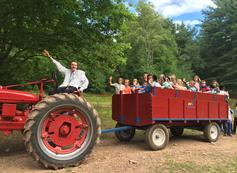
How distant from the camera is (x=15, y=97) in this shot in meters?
7.65

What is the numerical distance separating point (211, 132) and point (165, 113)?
2.31 meters

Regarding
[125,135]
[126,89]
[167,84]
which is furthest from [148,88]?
[125,135]

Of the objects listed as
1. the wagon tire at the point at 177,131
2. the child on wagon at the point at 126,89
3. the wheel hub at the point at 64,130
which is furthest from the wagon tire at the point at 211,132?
the wheel hub at the point at 64,130

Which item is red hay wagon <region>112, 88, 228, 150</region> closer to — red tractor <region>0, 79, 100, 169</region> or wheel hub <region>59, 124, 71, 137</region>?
red tractor <region>0, 79, 100, 169</region>

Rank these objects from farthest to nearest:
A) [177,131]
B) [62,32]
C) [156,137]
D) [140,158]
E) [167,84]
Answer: [62,32]
[177,131]
[167,84]
[156,137]
[140,158]

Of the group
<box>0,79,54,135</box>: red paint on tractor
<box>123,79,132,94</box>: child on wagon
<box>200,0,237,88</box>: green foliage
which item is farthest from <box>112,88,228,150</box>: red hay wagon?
<box>200,0,237,88</box>: green foliage

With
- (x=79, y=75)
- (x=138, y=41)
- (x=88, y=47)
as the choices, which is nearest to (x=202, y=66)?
(x=138, y=41)

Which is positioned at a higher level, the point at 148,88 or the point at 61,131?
the point at 148,88

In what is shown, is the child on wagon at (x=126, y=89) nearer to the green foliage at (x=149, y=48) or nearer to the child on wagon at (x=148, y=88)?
the child on wagon at (x=148, y=88)

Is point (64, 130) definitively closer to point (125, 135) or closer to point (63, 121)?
point (63, 121)

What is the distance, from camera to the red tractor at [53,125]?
23.1ft

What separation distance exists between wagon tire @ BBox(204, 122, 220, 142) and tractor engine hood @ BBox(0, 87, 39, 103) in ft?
18.3

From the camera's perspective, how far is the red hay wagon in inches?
376

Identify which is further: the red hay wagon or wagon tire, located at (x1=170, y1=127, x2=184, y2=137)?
wagon tire, located at (x1=170, y1=127, x2=184, y2=137)
